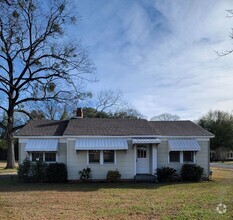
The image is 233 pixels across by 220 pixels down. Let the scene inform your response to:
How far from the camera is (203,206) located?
446 inches

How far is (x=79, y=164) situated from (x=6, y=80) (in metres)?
16.4

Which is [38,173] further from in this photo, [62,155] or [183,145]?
[183,145]

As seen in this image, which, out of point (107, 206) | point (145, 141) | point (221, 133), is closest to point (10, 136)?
point (145, 141)

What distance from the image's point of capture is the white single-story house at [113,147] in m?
21.1

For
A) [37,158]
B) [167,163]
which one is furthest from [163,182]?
[37,158]

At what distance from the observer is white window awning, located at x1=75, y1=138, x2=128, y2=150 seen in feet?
67.5

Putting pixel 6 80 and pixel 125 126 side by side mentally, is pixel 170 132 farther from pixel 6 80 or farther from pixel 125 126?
pixel 6 80

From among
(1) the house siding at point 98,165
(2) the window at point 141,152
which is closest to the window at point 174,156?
(2) the window at point 141,152

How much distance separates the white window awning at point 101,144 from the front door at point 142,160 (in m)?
1.65

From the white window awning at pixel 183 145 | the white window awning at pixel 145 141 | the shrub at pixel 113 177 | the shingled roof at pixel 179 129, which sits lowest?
the shrub at pixel 113 177

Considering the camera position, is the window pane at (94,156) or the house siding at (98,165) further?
the window pane at (94,156)

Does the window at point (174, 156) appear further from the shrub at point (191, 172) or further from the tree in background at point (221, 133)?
the tree in background at point (221, 133)

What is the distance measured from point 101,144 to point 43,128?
5.01 metres

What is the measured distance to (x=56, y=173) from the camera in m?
20.5
